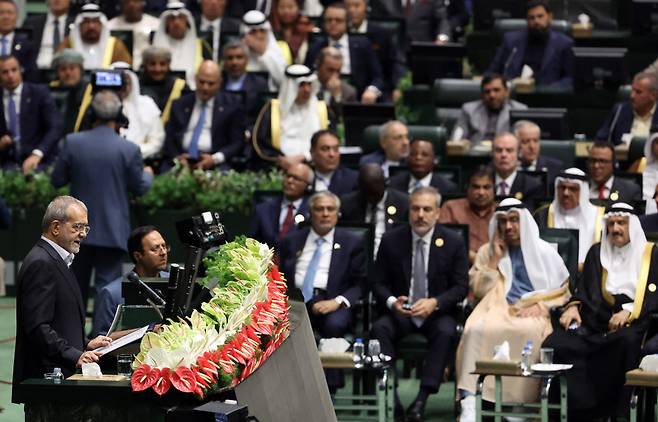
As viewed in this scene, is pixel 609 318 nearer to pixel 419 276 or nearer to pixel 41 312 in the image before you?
pixel 419 276

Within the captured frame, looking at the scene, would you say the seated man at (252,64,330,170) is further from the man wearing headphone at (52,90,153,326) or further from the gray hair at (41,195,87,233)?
the gray hair at (41,195,87,233)

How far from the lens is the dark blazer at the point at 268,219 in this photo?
1284 centimetres

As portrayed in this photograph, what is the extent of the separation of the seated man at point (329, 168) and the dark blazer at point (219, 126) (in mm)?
1660

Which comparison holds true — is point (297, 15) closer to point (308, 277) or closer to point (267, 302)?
point (308, 277)

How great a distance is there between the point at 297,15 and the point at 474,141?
322 centimetres

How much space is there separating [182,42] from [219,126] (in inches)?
81.5

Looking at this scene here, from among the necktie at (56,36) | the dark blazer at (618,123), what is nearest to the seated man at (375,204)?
the dark blazer at (618,123)

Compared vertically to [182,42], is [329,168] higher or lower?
lower

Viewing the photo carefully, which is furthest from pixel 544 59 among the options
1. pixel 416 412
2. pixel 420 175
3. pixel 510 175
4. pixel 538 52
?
pixel 416 412

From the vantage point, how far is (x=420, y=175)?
13422mm

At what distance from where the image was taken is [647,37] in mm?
17797

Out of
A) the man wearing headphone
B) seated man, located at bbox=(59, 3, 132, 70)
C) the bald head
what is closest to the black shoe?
the man wearing headphone

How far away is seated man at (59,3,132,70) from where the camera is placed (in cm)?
1670

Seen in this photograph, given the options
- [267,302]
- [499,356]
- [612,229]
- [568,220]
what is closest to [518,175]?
[568,220]
